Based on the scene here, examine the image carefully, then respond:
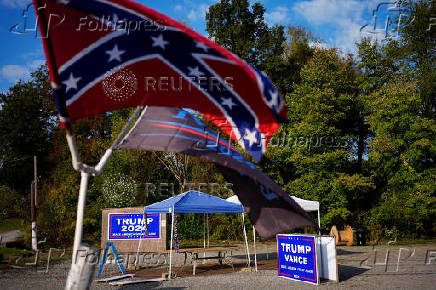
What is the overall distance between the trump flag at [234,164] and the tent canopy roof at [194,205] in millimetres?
8138

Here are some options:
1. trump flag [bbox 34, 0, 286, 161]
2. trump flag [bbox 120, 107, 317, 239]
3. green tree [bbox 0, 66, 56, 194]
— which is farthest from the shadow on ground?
green tree [bbox 0, 66, 56, 194]

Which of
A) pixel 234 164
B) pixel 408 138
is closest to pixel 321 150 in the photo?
pixel 408 138

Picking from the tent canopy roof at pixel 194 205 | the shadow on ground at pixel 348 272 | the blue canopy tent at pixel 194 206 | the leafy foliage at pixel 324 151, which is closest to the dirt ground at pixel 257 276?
the shadow on ground at pixel 348 272

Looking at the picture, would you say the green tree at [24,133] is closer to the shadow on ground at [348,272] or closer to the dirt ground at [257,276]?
the dirt ground at [257,276]

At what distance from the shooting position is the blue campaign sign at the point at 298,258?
10273mm

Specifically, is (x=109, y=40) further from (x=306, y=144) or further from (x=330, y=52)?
(x=330, y=52)

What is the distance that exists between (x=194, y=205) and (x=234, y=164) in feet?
29.7

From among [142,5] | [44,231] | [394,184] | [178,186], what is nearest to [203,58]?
[142,5]

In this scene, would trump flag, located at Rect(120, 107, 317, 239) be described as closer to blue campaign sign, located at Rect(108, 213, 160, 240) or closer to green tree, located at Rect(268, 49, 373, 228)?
blue campaign sign, located at Rect(108, 213, 160, 240)

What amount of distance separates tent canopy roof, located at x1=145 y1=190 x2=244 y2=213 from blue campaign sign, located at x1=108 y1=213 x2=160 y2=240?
4.08 metres

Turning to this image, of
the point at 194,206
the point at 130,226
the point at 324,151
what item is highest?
the point at 324,151

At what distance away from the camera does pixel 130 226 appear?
16734 millimetres

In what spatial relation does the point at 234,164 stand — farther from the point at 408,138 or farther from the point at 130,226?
the point at 408,138

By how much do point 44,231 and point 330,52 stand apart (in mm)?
25069
